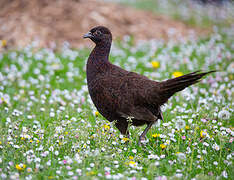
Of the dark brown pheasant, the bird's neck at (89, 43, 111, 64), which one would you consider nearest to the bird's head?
the bird's neck at (89, 43, 111, 64)

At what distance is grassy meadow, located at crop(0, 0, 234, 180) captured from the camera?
326cm

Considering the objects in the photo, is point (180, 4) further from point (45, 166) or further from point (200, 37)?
point (45, 166)

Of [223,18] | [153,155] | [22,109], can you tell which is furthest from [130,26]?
[153,155]

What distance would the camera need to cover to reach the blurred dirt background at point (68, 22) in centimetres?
891

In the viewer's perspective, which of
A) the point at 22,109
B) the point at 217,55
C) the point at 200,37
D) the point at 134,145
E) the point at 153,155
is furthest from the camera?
the point at 200,37

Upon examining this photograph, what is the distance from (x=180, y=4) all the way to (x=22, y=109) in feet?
30.7

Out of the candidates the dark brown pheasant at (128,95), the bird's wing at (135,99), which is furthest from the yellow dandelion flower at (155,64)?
the bird's wing at (135,99)

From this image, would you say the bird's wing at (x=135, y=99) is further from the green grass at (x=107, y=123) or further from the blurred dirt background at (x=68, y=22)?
the blurred dirt background at (x=68, y=22)

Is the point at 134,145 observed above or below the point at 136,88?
below

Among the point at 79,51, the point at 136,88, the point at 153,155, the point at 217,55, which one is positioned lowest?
the point at 79,51

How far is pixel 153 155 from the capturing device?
11.5 ft

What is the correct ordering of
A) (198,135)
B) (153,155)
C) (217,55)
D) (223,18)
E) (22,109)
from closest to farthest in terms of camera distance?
(153,155) < (198,135) < (22,109) < (217,55) < (223,18)

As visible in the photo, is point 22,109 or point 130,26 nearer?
point 22,109

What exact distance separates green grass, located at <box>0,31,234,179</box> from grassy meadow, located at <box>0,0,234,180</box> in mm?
12
